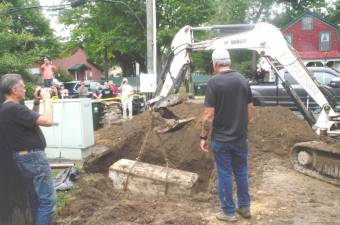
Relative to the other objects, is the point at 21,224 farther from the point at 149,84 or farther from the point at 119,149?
the point at 149,84

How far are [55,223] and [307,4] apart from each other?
153 feet

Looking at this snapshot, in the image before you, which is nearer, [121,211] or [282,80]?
[121,211]

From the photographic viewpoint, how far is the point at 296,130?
9789mm

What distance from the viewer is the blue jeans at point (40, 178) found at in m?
5.09

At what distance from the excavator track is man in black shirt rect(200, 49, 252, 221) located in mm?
2573

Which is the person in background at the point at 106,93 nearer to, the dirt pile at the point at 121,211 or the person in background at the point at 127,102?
the person in background at the point at 127,102

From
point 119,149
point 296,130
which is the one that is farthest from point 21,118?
point 296,130

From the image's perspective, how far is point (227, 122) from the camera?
→ 5.59 m

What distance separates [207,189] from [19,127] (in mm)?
3807

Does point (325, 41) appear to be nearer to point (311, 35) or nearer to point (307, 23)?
point (311, 35)

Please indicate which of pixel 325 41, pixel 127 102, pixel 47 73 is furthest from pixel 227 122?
pixel 325 41

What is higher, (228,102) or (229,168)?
(228,102)

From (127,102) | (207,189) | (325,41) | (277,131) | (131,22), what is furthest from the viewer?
(325,41)

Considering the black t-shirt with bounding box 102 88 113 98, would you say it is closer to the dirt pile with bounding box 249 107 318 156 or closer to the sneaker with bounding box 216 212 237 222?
the dirt pile with bounding box 249 107 318 156
